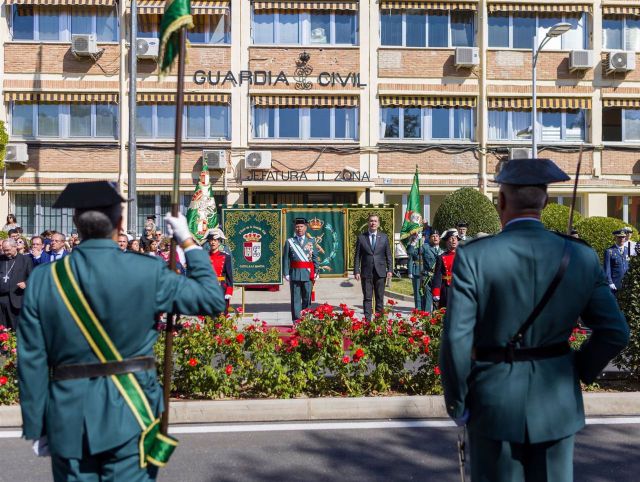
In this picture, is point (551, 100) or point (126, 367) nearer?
point (126, 367)

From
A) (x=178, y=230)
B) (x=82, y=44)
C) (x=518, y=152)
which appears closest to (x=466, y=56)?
(x=518, y=152)

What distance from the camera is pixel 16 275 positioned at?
1129cm

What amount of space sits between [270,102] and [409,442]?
21218 millimetres

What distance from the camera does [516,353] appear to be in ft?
10.7

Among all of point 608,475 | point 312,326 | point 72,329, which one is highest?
point 72,329

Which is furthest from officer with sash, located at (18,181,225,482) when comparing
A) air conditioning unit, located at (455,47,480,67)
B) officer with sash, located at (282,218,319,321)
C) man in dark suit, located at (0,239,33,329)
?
air conditioning unit, located at (455,47,480,67)

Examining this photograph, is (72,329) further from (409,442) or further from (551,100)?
(551,100)

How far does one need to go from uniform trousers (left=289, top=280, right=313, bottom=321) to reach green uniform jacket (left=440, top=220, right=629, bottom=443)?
10.6 metres

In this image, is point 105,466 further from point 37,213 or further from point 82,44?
point 37,213

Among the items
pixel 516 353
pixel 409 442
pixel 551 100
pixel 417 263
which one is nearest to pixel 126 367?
pixel 516 353

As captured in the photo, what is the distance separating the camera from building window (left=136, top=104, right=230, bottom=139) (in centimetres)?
2594

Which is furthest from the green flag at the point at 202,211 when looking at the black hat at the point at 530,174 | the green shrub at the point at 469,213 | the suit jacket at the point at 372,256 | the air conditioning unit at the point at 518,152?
the black hat at the point at 530,174

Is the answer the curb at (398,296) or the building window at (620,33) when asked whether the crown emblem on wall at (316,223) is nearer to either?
the curb at (398,296)

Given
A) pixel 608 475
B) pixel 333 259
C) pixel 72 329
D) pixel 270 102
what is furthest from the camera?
pixel 270 102
